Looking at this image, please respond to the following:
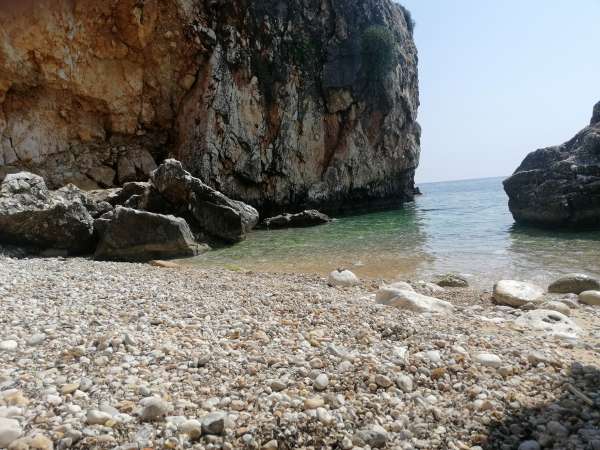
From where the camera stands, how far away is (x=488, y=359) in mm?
3502

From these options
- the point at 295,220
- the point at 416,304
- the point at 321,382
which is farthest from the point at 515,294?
the point at 295,220

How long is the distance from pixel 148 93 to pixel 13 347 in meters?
23.9

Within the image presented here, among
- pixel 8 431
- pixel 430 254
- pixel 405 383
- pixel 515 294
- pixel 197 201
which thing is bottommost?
pixel 430 254

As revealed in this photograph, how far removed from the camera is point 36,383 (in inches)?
109

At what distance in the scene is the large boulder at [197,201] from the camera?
15.6m

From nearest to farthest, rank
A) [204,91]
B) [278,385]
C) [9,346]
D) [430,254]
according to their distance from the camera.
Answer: [278,385], [9,346], [430,254], [204,91]

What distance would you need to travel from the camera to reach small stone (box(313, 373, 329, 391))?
2949 millimetres

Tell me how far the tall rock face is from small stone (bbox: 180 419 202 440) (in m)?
22.4

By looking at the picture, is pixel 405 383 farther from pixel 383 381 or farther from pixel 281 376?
pixel 281 376

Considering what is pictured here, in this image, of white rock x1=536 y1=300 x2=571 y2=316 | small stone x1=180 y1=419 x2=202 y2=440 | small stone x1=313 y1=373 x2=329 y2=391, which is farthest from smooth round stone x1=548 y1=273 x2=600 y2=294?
small stone x1=180 y1=419 x2=202 y2=440

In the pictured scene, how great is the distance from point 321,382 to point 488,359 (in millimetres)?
1681

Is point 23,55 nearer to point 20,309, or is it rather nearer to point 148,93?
point 148,93

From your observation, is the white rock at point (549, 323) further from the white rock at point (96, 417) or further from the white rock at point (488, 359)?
the white rock at point (96, 417)

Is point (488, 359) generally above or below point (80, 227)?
below
